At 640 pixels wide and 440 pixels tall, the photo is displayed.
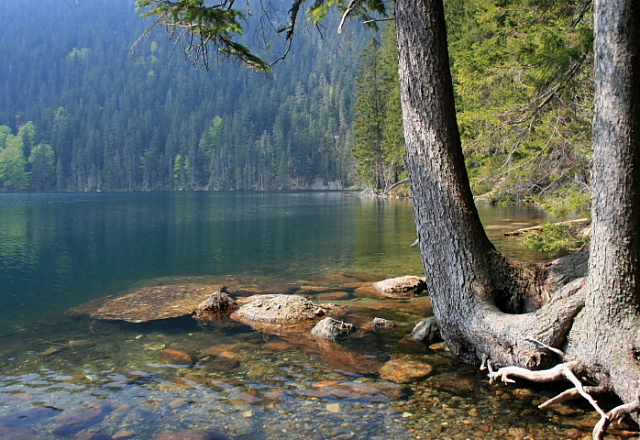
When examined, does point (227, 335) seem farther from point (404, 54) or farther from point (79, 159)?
point (79, 159)

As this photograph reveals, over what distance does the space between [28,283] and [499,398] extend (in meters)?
11.5

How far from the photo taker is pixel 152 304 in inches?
332

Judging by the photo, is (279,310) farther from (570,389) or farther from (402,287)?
(570,389)

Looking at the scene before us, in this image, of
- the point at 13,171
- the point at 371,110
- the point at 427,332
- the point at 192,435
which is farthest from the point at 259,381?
the point at 13,171

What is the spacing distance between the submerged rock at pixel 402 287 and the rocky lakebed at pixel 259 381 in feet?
2.34

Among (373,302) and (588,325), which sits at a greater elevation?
(588,325)

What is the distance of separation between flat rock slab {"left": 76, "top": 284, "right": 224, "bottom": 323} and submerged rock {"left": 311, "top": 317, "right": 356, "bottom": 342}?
261 centimetres

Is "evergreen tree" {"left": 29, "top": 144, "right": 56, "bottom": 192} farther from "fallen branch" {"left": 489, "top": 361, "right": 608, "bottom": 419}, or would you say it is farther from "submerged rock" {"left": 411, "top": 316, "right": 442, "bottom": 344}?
"fallen branch" {"left": 489, "top": 361, "right": 608, "bottom": 419}

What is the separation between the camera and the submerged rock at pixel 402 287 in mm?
8805

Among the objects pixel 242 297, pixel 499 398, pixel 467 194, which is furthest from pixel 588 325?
pixel 242 297

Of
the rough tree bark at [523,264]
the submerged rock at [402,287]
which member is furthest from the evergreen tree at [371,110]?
the rough tree bark at [523,264]

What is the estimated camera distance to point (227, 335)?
256 inches

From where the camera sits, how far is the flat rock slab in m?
7.76

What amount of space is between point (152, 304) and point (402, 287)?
4.77 meters
